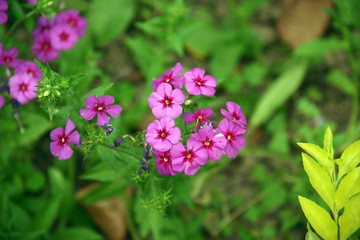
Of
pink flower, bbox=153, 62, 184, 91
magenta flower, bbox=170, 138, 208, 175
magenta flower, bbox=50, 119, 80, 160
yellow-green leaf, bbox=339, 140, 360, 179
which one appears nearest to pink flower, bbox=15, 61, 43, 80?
magenta flower, bbox=50, 119, 80, 160

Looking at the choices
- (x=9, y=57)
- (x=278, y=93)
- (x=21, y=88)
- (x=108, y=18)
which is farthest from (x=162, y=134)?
(x=108, y=18)

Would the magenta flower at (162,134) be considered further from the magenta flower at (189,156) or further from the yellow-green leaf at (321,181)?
the yellow-green leaf at (321,181)

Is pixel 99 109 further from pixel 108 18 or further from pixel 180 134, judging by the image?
pixel 108 18

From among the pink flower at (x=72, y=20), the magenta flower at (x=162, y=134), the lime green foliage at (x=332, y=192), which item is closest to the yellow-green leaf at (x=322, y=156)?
the lime green foliage at (x=332, y=192)

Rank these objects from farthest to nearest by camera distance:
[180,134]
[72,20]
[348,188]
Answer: [72,20] < [180,134] < [348,188]

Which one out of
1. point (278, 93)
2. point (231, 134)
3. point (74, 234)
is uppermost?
point (231, 134)

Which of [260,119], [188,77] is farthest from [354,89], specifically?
[188,77]

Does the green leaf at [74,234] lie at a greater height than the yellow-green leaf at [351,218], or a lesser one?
lesser
